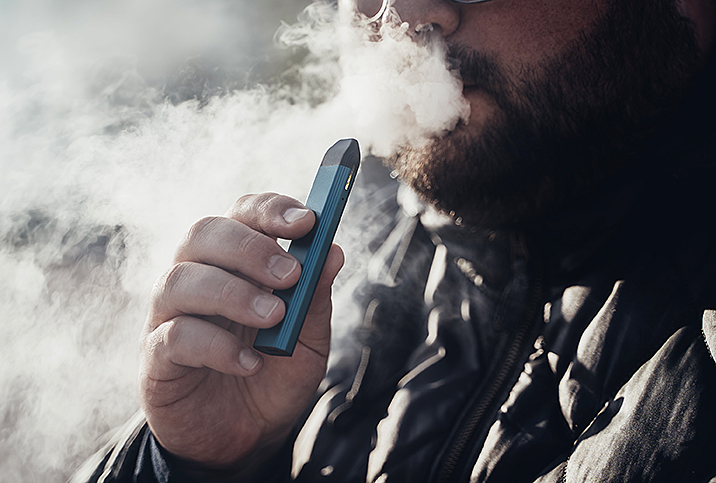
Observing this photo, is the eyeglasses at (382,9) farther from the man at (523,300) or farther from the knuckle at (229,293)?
the knuckle at (229,293)

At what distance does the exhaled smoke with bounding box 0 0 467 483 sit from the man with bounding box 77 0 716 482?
1.95ft

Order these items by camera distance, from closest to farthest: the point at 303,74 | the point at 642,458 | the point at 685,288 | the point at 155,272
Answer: the point at 642,458, the point at 685,288, the point at 155,272, the point at 303,74

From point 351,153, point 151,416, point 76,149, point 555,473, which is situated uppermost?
point 76,149

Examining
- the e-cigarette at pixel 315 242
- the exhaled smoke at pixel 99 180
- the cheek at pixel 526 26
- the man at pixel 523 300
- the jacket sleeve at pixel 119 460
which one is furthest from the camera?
the exhaled smoke at pixel 99 180

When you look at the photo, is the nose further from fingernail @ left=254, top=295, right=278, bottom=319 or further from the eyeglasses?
fingernail @ left=254, top=295, right=278, bottom=319

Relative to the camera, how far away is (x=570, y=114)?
1476 mm

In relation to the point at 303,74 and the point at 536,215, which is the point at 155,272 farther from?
the point at 536,215

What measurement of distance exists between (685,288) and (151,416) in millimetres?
1705

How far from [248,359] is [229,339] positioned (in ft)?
0.25

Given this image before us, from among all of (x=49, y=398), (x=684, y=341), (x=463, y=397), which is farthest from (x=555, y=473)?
(x=49, y=398)

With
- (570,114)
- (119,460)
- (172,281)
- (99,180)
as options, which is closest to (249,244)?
(172,281)

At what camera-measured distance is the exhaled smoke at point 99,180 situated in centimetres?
228

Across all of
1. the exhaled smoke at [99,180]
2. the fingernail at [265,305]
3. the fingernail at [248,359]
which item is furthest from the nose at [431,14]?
the fingernail at [248,359]

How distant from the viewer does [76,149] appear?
2.54 meters
